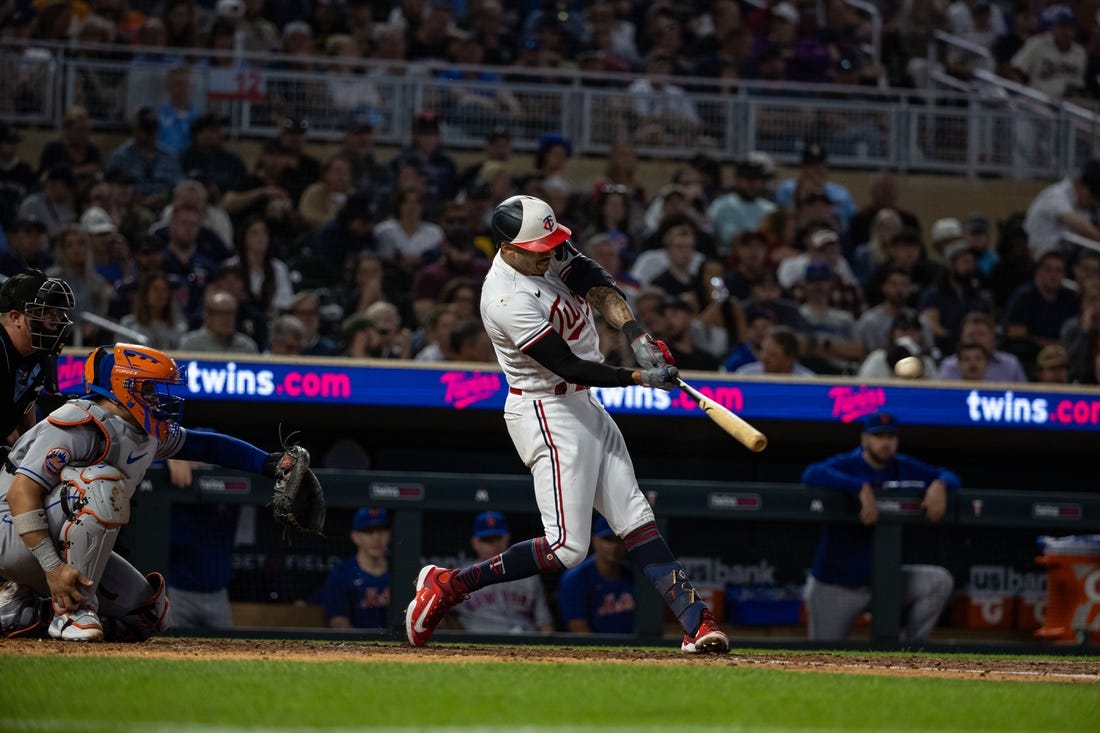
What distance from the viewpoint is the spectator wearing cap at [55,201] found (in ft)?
33.9

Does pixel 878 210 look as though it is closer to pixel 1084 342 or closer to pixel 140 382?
pixel 1084 342

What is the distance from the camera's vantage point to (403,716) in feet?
13.9

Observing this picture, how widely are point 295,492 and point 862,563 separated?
3.54 m

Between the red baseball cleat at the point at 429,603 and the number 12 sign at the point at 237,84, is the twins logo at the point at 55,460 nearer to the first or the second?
the red baseball cleat at the point at 429,603

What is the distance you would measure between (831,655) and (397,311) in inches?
177

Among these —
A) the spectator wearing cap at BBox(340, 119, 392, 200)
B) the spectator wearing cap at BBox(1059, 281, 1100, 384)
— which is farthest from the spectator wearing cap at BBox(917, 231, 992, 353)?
the spectator wearing cap at BBox(340, 119, 392, 200)

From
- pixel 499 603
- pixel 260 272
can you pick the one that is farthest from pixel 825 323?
pixel 260 272

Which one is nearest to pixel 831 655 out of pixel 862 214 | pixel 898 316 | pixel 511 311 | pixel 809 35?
pixel 511 311

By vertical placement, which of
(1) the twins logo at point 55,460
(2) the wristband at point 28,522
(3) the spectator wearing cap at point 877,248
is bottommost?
(2) the wristband at point 28,522

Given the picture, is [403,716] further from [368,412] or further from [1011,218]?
[1011,218]

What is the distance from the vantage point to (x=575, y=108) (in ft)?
43.3

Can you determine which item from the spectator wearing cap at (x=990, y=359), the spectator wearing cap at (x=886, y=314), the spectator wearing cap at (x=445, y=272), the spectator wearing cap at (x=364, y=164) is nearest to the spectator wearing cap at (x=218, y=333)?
the spectator wearing cap at (x=445, y=272)

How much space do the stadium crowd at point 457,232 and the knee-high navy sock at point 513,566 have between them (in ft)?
10.7

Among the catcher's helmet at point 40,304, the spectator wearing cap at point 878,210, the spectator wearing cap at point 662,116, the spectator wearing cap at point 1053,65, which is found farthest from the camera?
the spectator wearing cap at point 1053,65
